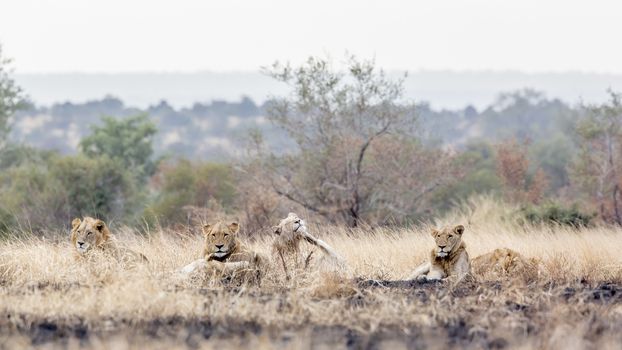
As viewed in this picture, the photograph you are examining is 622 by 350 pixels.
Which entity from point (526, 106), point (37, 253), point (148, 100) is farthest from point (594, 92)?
point (37, 253)

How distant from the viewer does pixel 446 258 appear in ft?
39.1

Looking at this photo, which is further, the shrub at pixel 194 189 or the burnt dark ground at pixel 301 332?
the shrub at pixel 194 189

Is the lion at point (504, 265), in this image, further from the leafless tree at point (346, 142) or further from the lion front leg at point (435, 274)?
the leafless tree at point (346, 142)

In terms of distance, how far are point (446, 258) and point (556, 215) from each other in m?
7.91

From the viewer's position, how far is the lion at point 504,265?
11.6m

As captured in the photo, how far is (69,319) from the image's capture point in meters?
8.92

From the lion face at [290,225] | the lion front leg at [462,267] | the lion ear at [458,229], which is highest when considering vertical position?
the lion face at [290,225]

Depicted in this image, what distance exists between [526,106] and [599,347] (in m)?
75.2

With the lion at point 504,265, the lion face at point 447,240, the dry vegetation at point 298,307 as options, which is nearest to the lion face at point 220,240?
the dry vegetation at point 298,307

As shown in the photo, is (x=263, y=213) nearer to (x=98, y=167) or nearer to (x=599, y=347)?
(x=98, y=167)

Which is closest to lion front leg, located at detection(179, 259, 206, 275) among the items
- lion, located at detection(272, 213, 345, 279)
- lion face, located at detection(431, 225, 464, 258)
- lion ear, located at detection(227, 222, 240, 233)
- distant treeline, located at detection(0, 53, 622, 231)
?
lion ear, located at detection(227, 222, 240, 233)

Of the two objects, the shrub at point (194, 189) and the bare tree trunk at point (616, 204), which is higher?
the bare tree trunk at point (616, 204)

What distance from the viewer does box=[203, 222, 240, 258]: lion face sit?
10.9 metres

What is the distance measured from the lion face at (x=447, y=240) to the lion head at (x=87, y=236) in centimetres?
315
